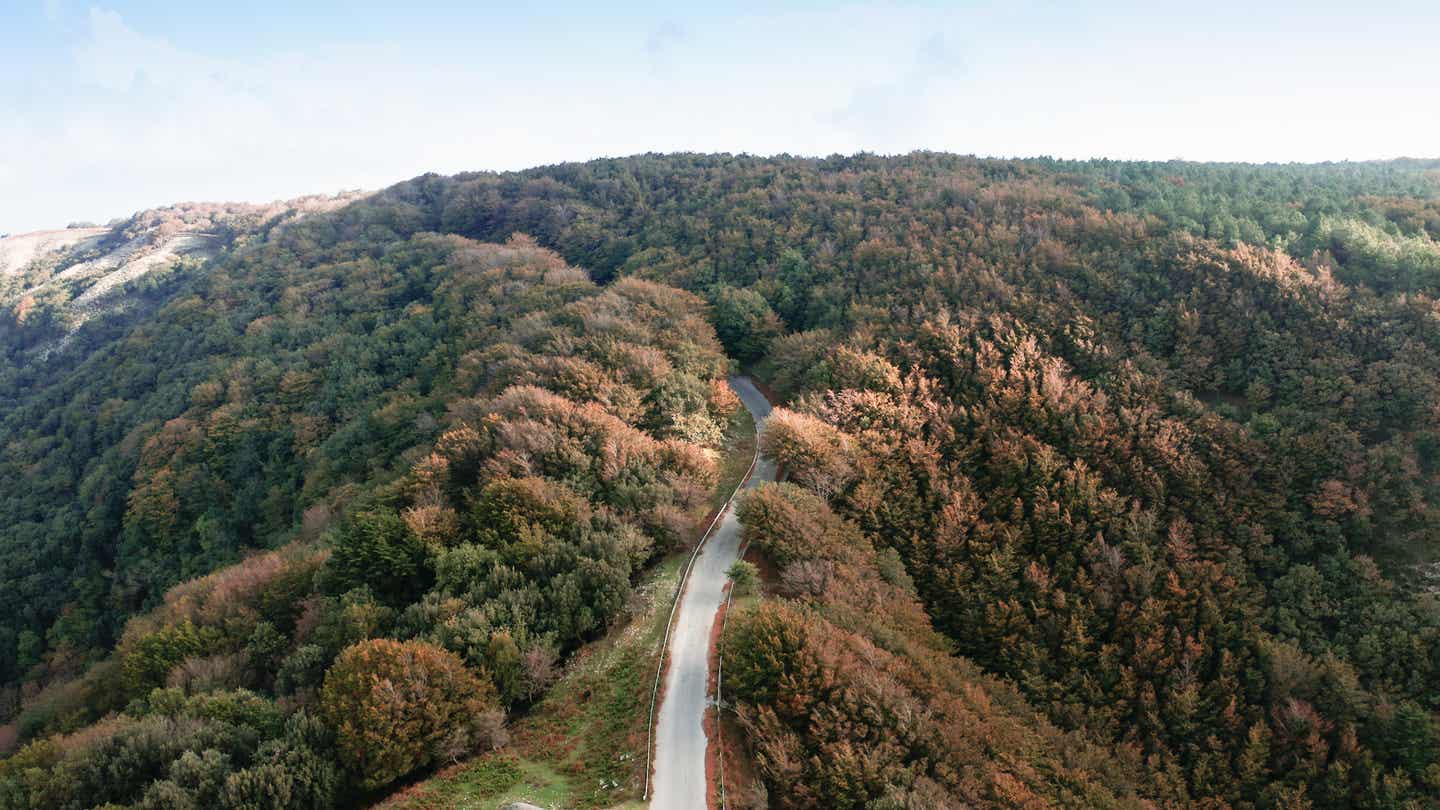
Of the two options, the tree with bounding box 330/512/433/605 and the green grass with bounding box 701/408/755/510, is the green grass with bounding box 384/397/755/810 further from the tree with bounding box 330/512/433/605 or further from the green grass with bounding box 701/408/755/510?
the green grass with bounding box 701/408/755/510

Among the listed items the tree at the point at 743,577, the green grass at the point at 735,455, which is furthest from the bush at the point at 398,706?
the green grass at the point at 735,455

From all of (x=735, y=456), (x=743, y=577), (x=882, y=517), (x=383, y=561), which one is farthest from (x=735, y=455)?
(x=383, y=561)

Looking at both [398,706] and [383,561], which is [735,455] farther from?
[398,706]

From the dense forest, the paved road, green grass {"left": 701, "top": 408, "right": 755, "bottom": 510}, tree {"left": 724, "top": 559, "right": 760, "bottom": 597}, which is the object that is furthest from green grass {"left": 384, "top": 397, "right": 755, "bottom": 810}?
green grass {"left": 701, "top": 408, "right": 755, "bottom": 510}

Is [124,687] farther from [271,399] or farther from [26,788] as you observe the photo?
[271,399]

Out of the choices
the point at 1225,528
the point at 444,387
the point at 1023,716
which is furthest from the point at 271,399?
the point at 1225,528

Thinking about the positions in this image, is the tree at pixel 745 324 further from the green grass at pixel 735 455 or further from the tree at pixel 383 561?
the tree at pixel 383 561

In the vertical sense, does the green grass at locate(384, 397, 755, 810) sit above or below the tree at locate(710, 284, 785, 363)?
below
